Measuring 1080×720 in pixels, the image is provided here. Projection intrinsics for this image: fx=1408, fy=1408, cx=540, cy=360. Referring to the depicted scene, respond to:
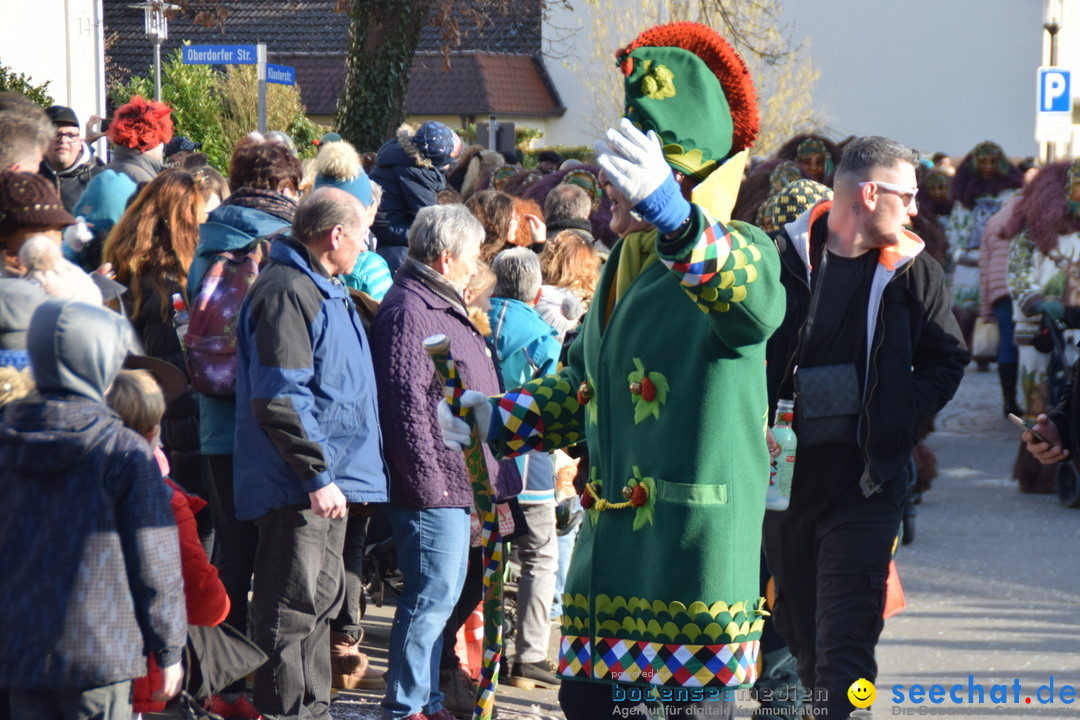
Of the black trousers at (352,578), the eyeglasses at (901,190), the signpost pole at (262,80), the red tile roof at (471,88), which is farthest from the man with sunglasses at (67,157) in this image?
the red tile roof at (471,88)

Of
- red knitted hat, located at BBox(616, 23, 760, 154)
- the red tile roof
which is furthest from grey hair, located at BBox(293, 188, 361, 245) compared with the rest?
the red tile roof

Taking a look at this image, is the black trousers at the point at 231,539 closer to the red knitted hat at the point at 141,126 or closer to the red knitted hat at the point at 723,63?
the red knitted hat at the point at 723,63

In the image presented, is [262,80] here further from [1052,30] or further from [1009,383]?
[1052,30]

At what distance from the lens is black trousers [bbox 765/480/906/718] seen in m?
4.37

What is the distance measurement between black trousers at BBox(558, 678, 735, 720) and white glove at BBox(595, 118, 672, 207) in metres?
1.22

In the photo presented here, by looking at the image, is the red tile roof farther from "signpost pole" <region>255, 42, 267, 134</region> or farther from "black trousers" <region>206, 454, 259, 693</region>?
"black trousers" <region>206, 454, 259, 693</region>

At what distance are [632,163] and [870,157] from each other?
6.18 feet

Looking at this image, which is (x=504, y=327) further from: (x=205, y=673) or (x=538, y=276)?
(x=205, y=673)

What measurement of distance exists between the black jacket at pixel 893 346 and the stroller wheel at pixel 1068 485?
5207mm

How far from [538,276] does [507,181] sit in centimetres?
493

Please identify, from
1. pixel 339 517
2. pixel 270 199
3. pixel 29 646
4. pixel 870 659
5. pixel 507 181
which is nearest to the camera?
pixel 29 646

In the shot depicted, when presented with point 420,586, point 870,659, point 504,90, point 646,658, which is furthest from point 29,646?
point 504,90

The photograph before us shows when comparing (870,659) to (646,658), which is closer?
(646,658)

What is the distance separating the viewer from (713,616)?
3.28 m
